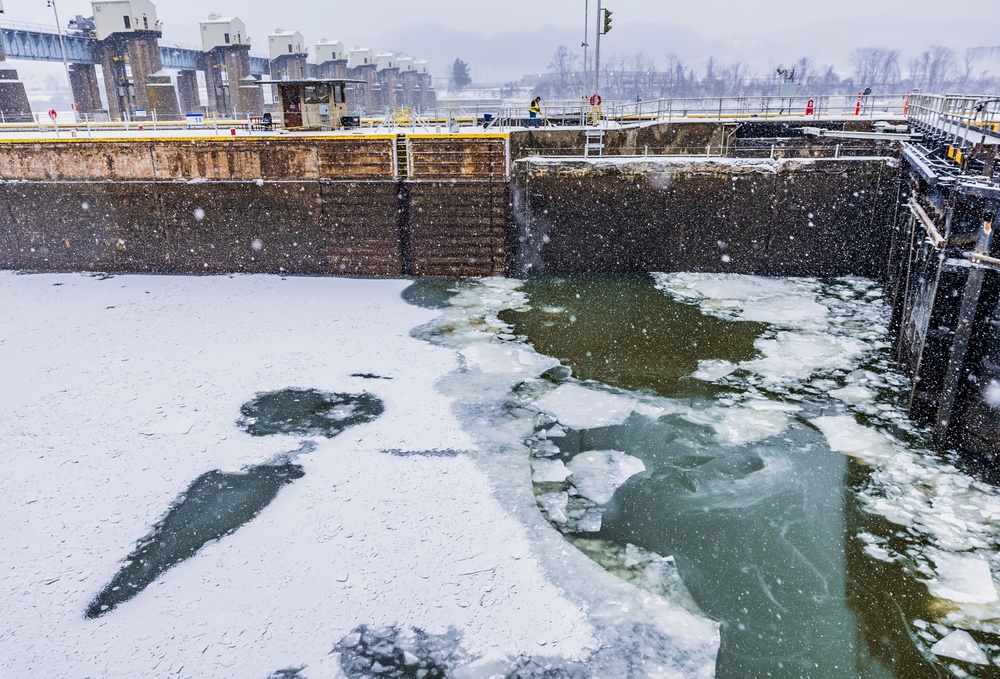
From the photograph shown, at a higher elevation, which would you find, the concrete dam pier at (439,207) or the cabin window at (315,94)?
the cabin window at (315,94)

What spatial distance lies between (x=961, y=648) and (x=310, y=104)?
21.0 metres

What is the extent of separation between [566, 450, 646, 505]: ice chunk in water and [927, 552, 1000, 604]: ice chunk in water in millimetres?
3319

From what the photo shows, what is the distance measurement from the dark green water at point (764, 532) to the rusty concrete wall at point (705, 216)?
19.6 feet

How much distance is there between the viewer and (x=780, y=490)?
805cm

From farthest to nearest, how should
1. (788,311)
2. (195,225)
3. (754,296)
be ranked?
(195,225) < (754,296) < (788,311)

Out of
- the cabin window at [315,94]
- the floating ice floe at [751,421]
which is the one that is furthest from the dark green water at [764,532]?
the cabin window at [315,94]

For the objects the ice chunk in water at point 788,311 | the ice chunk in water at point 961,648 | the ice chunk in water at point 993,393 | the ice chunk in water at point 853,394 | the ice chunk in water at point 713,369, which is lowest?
the ice chunk in water at point 961,648

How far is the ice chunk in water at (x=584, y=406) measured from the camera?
9.82 meters

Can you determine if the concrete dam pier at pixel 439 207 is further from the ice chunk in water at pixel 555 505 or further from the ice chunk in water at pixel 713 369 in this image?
the ice chunk in water at pixel 555 505

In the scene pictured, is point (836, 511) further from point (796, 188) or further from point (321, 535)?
point (796, 188)

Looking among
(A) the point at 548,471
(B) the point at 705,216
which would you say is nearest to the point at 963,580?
(A) the point at 548,471

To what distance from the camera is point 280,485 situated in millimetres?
8344

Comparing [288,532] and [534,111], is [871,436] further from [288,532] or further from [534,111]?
[534,111]

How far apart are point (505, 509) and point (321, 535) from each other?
7.01ft
